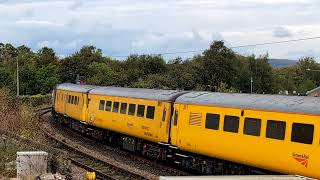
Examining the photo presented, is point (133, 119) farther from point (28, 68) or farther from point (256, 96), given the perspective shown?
point (28, 68)

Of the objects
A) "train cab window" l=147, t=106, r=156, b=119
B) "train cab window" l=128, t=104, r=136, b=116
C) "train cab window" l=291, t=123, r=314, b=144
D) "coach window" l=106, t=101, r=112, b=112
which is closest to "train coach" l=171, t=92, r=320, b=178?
"train cab window" l=291, t=123, r=314, b=144

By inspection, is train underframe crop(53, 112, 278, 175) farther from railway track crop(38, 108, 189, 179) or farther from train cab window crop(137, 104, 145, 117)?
train cab window crop(137, 104, 145, 117)

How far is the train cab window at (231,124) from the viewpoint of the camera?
15524 millimetres

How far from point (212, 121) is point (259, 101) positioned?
6.85 feet

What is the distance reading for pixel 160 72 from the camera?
7181 centimetres

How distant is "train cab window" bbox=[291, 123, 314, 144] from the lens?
13.0 m

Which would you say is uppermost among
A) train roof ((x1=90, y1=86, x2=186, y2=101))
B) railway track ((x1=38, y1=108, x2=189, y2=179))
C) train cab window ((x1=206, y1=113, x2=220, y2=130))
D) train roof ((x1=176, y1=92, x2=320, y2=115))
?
train roof ((x1=176, y1=92, x2=320, y2=115))

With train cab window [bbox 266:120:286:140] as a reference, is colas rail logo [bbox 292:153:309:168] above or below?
below

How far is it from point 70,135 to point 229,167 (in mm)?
16450

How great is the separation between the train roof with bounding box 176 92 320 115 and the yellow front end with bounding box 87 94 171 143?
1.54 meters

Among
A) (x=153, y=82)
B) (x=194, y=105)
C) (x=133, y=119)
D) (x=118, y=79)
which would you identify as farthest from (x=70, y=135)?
(x=118, y=79)

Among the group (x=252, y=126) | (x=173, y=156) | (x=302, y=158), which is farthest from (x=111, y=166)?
(x=302, y=158)

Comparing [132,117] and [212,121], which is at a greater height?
[212,121]

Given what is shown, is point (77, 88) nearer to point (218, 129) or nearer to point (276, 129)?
point (218, 129)
